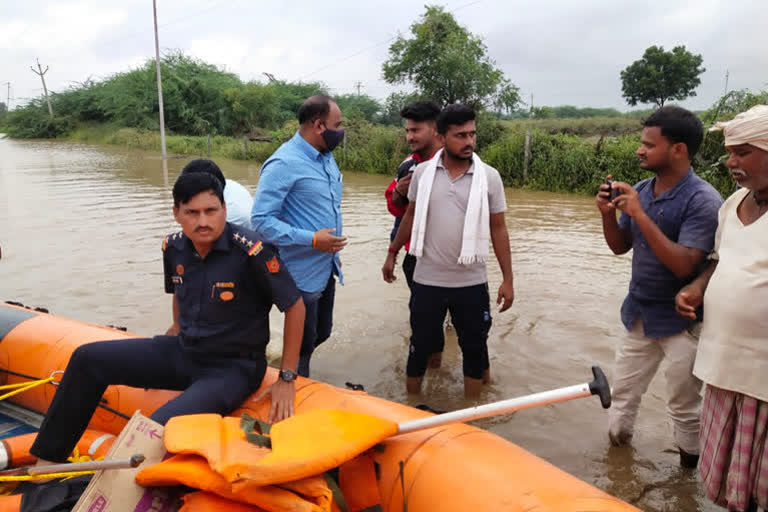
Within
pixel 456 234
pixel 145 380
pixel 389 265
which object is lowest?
pixel 145 380

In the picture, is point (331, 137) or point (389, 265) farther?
point (389, 265)

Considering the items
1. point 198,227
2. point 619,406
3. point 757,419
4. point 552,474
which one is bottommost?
point 619,406

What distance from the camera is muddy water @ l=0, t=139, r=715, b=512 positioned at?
2.96 meters

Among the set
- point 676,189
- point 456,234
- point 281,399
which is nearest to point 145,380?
point 281,399

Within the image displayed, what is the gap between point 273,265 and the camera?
7.40ft

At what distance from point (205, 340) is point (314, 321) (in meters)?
0.90

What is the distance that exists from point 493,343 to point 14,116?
50.5 metres

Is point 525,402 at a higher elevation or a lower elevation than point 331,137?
lower

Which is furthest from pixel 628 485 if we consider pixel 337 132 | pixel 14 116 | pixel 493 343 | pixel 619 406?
pixel 14 116

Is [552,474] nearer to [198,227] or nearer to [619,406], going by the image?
[619,406]

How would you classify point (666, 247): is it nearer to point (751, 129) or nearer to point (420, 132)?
point (751, 129)

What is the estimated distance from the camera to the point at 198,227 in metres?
2.17

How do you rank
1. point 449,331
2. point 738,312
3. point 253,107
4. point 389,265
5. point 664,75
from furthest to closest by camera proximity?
point 664,75
point 253,107
point 449,331
point 389,265
point 738,312

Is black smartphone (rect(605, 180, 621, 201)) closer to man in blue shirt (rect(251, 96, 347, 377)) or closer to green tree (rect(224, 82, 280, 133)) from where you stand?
man in blue shirt (rect(251, 96, 347, 377))
